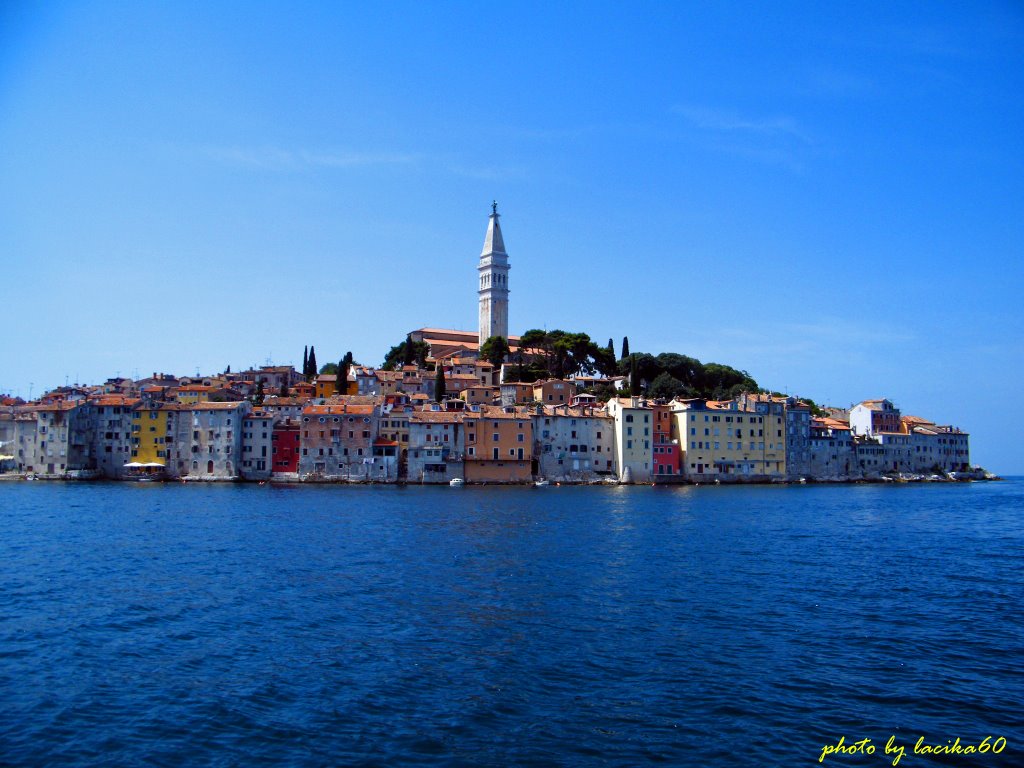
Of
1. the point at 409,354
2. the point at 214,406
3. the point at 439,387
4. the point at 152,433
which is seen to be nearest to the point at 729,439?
the point at 439,387

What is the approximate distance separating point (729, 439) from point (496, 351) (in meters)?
30.4

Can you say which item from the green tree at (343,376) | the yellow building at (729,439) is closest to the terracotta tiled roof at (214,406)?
the green tree at (343,376)

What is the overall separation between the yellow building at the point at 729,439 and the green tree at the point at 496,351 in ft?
80.6

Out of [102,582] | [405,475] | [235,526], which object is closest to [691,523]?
[235,526]

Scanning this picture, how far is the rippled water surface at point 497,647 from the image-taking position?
11047mm

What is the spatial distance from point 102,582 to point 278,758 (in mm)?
13432

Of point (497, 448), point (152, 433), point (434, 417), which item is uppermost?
point (434, 417)

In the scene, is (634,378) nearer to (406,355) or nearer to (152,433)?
(406,355)

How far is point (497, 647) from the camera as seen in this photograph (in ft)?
50.1

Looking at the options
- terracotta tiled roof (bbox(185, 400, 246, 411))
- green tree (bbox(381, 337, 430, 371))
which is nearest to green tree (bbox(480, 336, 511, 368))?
green tree (bbox(381, 337, 430, 371))

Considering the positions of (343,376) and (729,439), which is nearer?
(729,439)

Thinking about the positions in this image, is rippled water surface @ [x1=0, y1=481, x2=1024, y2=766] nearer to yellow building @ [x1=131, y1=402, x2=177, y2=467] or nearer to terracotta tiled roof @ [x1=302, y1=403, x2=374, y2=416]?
terracotta tiled roof @ [x1=302, y1=403, x2=374, y2=416]

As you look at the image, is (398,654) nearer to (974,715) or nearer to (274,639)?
(274,639)

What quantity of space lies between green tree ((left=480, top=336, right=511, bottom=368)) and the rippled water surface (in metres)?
60.7
